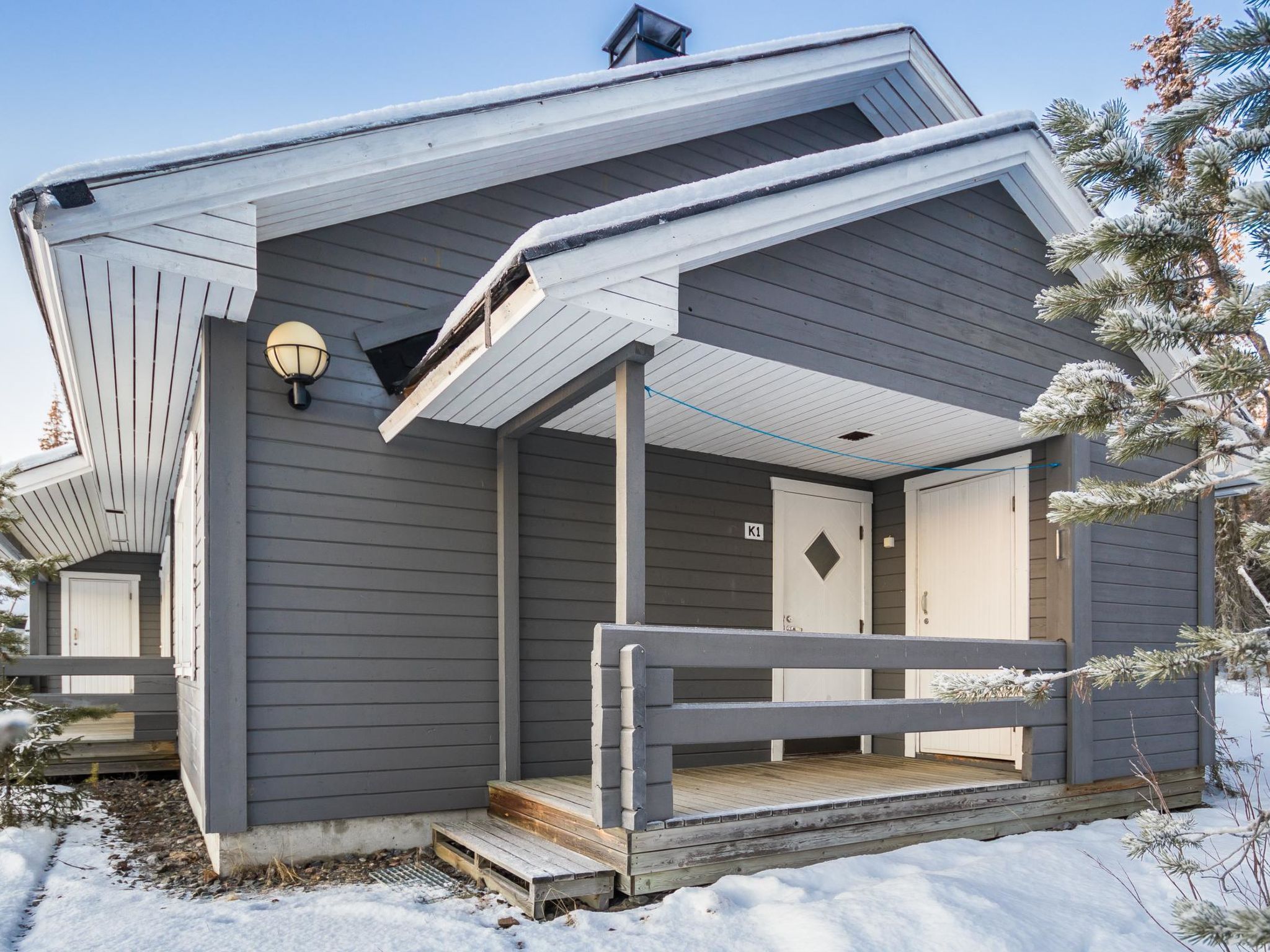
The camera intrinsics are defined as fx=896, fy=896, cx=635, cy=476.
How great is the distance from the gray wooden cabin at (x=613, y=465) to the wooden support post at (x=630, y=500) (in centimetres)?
2

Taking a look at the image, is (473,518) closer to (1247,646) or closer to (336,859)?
(336,859)

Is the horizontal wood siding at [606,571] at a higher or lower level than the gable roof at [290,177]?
lower

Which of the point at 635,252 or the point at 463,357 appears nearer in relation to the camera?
the point at 635,252

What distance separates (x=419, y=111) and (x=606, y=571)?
2634 millimetres

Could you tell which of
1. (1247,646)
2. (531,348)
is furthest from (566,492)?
(1247,646)

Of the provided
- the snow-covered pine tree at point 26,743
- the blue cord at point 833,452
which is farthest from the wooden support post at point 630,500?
the snow-covered pine tree at point 26,743

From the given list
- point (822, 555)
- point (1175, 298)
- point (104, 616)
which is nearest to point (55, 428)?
point (104, 616)

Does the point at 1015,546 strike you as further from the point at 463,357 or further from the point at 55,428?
the point at 55,428

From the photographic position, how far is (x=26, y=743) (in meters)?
4.93

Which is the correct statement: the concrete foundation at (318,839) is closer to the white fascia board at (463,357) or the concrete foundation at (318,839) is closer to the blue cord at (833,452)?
the white fascia board at (463,357)

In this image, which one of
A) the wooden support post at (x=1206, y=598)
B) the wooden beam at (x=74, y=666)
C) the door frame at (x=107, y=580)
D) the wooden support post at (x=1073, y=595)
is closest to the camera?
the wooden support post at (x=1073, y=595)

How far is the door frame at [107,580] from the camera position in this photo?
11461 mm

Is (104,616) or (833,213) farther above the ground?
(833,213)

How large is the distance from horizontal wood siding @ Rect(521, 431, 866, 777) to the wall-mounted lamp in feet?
4.22
